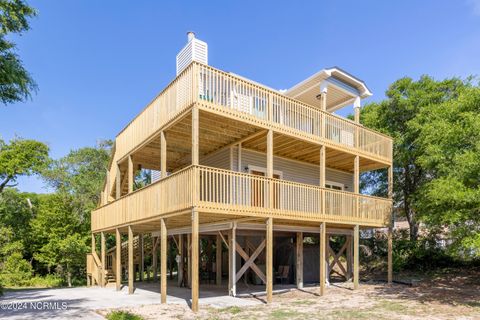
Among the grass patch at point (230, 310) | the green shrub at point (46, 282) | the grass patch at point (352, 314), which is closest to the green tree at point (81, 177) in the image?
the green shrub at point (46, 282)

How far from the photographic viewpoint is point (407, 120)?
22188 millimetres

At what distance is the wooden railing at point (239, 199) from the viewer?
1120 centimetres

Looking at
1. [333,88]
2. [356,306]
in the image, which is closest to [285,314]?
[356,306]

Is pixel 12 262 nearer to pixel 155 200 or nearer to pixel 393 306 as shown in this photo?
pixel 155 200

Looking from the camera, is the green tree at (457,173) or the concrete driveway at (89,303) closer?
the concrete driveway at (89,303)

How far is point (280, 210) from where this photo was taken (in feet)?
42.8

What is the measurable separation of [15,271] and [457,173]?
1029 inches

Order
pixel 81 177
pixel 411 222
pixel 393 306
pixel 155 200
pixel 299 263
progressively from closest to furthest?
pixel 393 306, pixel 155 200, pixel 299 263, pixel 411 222, pixel 81 177

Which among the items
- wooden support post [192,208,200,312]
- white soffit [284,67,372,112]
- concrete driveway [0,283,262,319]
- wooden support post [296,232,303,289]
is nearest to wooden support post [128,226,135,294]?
concrete driveway [0,283,262,319]

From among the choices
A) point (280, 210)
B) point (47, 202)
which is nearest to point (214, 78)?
point (280, 210)

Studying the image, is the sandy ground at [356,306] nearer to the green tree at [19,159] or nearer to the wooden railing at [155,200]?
the wooden railing at [155,200]

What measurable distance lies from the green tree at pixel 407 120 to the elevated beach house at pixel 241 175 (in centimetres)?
339

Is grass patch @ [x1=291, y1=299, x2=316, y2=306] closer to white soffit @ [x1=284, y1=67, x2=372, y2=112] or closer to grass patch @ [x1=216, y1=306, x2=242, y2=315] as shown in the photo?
grass patch @ [x1=216, y1=306, x2=242, y2=315]

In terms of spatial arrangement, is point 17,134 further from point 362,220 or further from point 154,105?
point 362,220
